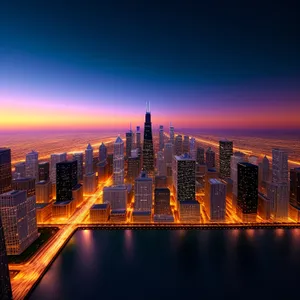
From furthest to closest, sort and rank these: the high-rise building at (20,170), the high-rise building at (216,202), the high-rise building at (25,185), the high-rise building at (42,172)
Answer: the high-rise building at (42,172) → the high-rise building at (20,170) → the high-rise building at (25,185) → the high-rise building at (216,202)

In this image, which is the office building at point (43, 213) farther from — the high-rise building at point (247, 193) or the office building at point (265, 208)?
the office building at point (265, 208)

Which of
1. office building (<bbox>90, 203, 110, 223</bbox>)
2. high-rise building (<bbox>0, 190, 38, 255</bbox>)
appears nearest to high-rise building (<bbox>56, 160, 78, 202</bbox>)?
office building (<bbox>90, 203, 110, 223</bbox>)

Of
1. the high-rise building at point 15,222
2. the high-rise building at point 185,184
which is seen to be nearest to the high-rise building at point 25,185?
the high-rise building at point 15,222

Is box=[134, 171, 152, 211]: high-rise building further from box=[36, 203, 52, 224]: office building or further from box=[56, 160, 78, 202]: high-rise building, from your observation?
box=[36, 203, 52, 224]: office building

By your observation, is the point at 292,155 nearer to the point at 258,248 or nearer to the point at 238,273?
the point at 258,248

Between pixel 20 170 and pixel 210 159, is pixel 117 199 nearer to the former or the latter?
pixel 20 170

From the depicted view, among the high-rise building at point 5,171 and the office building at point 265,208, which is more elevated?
the high-rise building at point 5,171

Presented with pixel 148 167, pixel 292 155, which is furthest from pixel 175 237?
pixel 292 155
